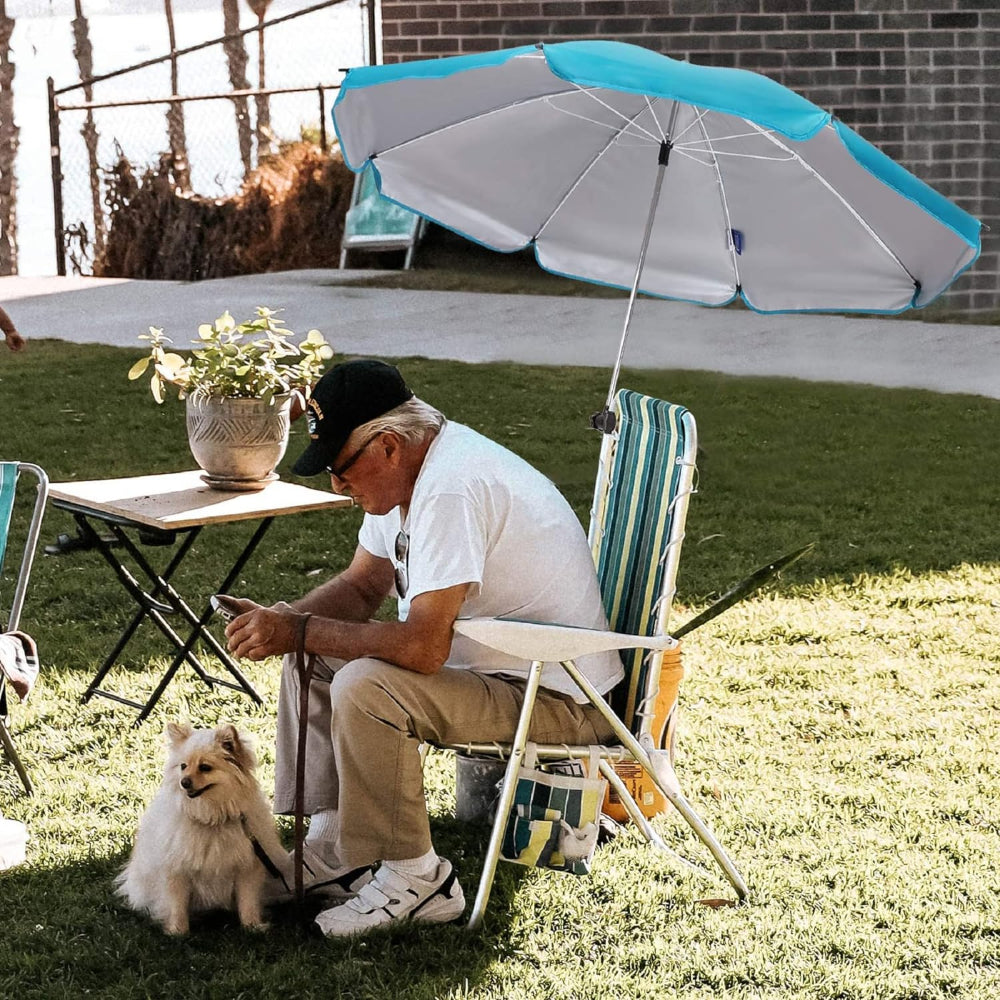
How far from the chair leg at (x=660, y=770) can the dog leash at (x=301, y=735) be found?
1.84ft

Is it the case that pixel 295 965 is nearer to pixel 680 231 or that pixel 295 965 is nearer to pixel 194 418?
pixel 194 418

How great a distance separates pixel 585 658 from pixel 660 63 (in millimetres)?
1339

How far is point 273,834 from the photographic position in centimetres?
337

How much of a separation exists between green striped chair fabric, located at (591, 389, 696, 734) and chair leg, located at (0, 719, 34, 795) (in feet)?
5.11

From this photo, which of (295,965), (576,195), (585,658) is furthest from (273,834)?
(576,195)

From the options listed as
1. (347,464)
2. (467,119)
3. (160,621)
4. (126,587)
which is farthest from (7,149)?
(347,464)

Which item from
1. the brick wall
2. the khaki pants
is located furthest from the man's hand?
the brick wall

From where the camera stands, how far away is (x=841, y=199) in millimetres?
4094

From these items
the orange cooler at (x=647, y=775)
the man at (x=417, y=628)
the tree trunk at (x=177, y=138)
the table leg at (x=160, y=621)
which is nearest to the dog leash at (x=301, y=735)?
Result: the man at (x=417, y=628)

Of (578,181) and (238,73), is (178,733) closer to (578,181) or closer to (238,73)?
(578,181)

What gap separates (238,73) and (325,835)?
15.3 meters

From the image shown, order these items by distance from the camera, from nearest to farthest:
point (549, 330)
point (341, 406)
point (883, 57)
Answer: point (341, 406) → point (549, 330) → point (883, 57)

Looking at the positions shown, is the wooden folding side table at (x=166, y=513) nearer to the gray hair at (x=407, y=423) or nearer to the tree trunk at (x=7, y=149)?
the gray hair at (x=407, y=423)

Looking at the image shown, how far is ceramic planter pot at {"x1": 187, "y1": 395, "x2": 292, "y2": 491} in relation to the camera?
4.27 m
